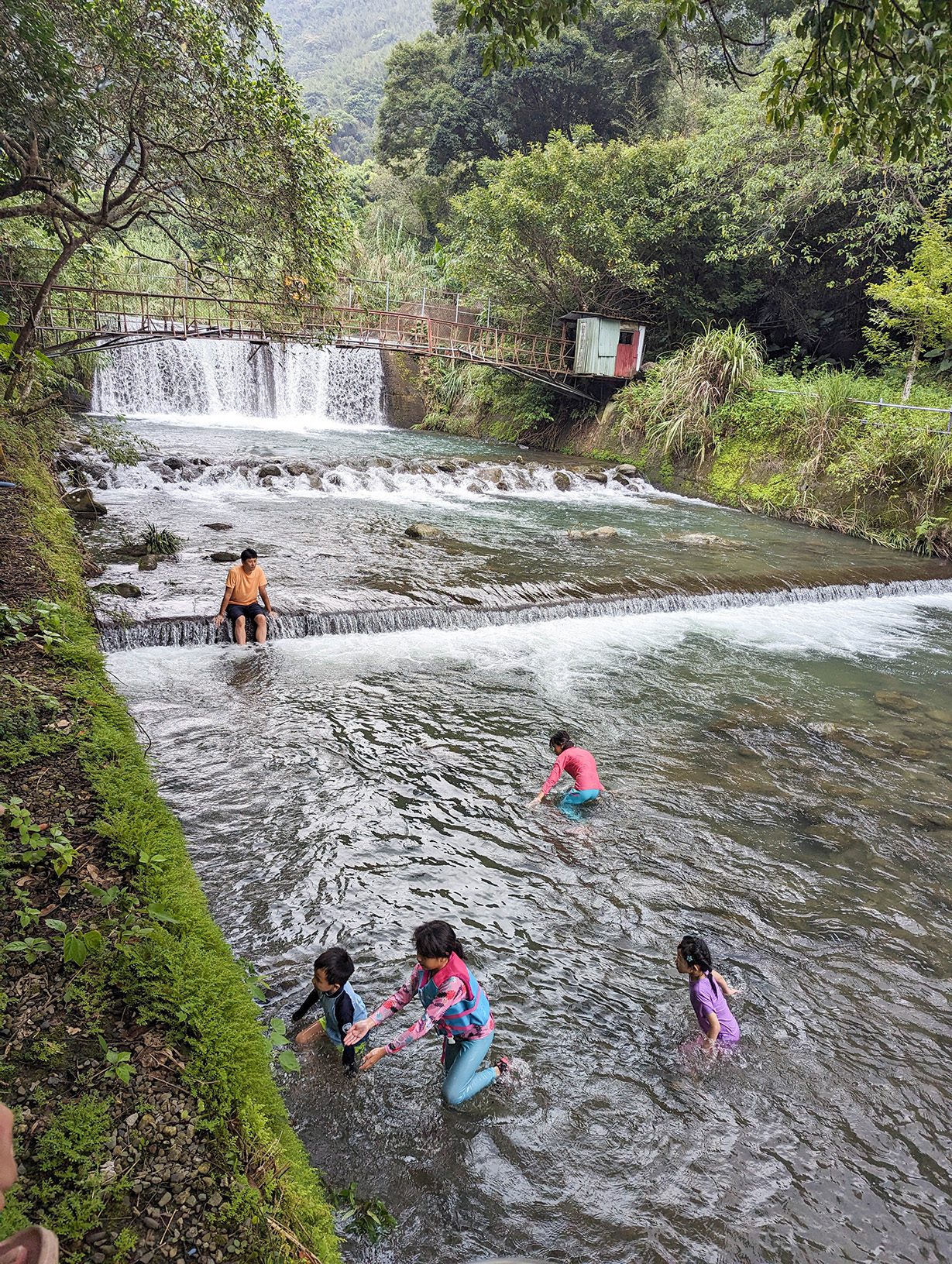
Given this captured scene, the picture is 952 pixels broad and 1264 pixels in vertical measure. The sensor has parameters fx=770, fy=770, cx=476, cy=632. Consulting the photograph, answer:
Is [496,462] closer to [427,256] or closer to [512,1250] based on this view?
[512,1250]

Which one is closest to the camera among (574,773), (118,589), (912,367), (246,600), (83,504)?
(574,773)

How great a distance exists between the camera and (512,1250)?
10.1ft

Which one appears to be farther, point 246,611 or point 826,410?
point 826,410

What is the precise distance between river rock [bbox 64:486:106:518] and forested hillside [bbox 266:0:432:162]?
205 feet

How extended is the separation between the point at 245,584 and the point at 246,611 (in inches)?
15.0

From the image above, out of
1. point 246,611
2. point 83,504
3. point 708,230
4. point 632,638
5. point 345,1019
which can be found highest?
point 708,230

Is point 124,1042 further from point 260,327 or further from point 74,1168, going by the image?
point 260,327

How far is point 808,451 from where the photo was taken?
1756 centimetres

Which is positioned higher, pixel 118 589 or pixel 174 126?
pixel 174 126

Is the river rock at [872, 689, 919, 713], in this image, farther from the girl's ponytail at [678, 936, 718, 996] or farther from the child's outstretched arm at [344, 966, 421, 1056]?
the child's outstretched arm at [344, 966, 421, 1056]

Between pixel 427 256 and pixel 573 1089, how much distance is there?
38.1 meters

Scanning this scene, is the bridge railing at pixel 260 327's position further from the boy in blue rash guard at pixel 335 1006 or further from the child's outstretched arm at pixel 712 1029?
the child's outstretched arm at pixel 712 1029

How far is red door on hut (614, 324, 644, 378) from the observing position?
2289 centimetres

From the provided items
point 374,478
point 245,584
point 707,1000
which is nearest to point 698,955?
point 707,1000
